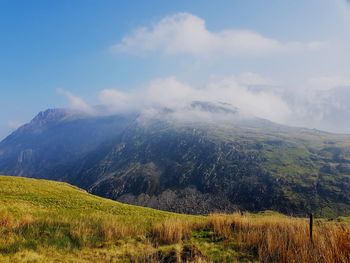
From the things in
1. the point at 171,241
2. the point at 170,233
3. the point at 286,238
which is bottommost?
the point at 171,241

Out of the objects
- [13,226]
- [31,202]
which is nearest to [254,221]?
[13,226]

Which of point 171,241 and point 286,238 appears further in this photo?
point 171,241

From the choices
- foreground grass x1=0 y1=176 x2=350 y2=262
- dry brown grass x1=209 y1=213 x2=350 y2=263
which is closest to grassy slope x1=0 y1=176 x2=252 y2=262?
foreground grass x1=0 y1=176 x2=350 y2=262

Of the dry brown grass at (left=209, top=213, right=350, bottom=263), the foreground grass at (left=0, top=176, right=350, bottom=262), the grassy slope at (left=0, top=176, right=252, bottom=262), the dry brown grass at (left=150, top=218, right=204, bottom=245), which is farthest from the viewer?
the dry brown grass at (left=150, top=218, right=204, bottom=245)

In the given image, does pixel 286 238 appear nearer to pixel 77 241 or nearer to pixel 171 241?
pixel 171 241

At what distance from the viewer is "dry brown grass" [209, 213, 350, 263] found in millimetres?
13086

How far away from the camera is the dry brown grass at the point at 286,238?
13.1 m

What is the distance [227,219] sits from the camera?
23984 millimetres

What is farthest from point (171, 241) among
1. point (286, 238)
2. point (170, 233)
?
point (286, 238)

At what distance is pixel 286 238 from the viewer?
1836 cm

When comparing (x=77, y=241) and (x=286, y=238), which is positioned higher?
(x=286, y=238)

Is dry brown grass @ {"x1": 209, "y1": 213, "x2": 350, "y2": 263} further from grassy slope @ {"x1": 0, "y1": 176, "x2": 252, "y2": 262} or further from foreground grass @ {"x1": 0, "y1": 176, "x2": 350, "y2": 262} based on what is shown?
grassy slope @ {"x1": 0, "y1": 176, "x2": 252, "y2": 262}

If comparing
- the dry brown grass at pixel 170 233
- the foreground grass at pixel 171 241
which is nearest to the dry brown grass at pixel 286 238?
the foreground grass at pixel 171 241

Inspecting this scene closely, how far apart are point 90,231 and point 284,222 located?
35.6 feet
